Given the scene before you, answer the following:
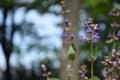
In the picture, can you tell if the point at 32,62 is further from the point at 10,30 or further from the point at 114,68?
the point at 114,68

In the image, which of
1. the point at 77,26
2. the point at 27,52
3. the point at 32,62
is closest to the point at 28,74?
the point at 32,62

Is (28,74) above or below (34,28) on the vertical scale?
below

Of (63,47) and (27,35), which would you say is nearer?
(63,47)

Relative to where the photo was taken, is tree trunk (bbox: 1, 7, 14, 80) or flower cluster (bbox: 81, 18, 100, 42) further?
tree trunk (bbox: 1, 7, 14, 80)

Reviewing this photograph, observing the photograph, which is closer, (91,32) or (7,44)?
(91,32)

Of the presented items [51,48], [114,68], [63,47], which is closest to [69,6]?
[63,47]

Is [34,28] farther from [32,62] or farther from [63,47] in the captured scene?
[63,47]

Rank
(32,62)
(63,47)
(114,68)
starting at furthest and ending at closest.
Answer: (32,62)
(63,47)
(114,68)

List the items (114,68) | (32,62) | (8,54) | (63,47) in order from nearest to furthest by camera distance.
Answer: (114,68) < (63,47) < (8,54) < (32,62)

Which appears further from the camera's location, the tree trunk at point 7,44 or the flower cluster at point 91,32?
the tree trunk at point 7,44

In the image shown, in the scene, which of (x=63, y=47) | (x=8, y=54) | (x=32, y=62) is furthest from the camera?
(x=32, y=62)
